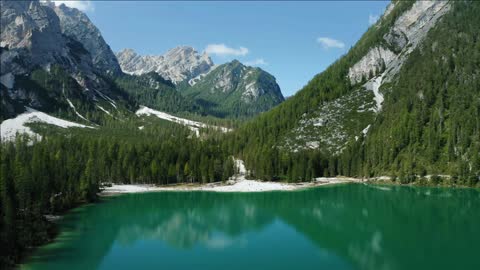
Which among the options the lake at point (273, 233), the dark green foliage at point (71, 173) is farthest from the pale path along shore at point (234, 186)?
the lake at point (273, 233)

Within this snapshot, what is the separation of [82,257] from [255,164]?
4213 inches

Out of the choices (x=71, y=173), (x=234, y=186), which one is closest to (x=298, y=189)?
(x=234, y=186)

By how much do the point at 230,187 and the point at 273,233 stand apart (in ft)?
212

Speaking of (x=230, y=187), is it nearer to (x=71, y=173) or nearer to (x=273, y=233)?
(x=71, y=173)

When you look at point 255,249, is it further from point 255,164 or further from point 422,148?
point 422,148

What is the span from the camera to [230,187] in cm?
13712

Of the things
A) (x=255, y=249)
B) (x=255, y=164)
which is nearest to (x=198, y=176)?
(x=255, y=164)

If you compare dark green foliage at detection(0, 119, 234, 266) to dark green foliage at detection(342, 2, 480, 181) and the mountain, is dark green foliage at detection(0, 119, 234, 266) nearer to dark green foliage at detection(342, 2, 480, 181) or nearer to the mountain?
the mountain

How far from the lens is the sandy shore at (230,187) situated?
419 feet

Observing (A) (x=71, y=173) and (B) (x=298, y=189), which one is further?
(B) (x=298, y=189)

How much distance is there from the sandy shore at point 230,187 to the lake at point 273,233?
1274cm

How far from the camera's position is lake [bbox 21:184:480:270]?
52781 millimetres

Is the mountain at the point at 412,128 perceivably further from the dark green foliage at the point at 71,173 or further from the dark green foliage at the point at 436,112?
the dark green foliage at the point at 71,173

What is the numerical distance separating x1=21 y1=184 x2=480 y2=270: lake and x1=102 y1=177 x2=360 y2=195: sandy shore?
41.8 ft
